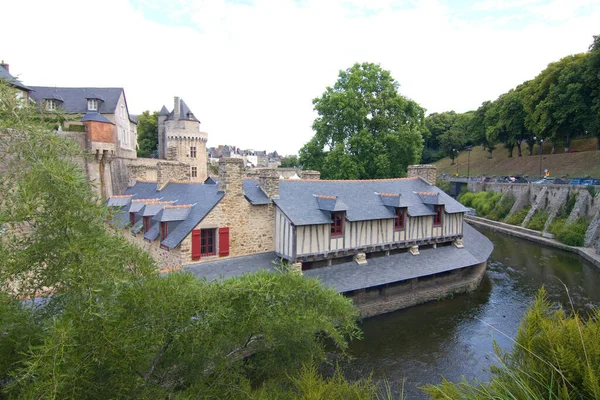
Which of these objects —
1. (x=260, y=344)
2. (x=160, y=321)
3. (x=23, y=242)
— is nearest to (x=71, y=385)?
(x=160, y=321)

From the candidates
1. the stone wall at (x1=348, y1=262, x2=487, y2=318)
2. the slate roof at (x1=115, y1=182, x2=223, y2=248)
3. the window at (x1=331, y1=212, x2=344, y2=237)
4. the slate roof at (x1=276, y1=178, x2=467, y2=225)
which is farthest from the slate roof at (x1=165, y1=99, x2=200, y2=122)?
the stone wall at (x1=348, y1=262, x2=487, y2=318)

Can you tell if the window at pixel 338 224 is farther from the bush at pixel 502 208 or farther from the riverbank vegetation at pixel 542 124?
the bush at pixel 502 208

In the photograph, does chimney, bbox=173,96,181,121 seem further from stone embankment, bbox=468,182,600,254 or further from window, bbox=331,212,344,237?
stone embankment, bbox=468,182,600,254

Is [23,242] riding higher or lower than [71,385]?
higher

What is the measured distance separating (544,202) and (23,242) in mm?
29246

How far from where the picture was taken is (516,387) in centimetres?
308

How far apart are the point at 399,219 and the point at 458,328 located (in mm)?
4224

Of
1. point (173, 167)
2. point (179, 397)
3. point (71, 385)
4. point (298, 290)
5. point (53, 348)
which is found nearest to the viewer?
point (53, 348)

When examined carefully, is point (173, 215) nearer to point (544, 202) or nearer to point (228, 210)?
point (228, 210)

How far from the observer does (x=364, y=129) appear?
73.4 feet

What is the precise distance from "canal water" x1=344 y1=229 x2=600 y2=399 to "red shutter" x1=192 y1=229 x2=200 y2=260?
5.28 metres

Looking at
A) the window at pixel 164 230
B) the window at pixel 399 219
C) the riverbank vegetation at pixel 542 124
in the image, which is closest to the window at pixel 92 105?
the window at pixel 164 230

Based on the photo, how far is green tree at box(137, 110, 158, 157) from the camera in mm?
39594

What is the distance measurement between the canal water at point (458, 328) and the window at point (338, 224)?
2.99 m
